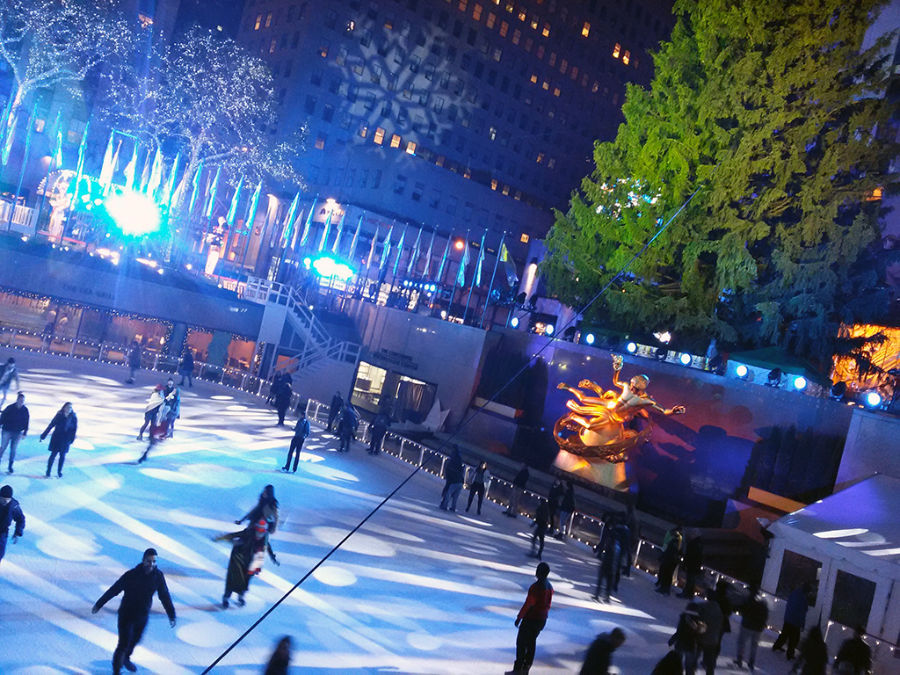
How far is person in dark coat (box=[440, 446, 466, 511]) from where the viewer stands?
56.5ft

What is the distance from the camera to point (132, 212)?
40406 mm

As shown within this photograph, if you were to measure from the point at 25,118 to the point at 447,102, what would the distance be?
3354cm

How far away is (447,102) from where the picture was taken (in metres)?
66.9

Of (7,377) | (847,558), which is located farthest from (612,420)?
(7,377)

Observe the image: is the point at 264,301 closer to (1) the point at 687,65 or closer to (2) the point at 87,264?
(2) the point at 87,264

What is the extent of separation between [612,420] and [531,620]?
14168 millimetres

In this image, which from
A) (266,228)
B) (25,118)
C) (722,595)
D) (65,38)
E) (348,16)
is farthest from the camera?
(348,16)

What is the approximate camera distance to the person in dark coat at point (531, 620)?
28.6 feet

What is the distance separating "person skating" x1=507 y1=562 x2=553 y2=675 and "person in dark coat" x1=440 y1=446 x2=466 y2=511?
27.1 feet

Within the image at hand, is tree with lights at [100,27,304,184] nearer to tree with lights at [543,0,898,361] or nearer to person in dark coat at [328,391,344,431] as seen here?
person in dark coat at [328,391,344,431]

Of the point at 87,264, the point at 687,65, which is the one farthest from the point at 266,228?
the point at 687,65

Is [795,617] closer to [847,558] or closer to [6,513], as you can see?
[847,558]

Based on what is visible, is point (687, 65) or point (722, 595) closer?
point (722, 595)

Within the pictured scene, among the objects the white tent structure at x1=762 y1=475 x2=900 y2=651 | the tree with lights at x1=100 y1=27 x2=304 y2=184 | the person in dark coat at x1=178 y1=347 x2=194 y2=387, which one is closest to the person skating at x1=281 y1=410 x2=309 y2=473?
the white tent structure at x1=762 y1=475 x2=900 y2=651
